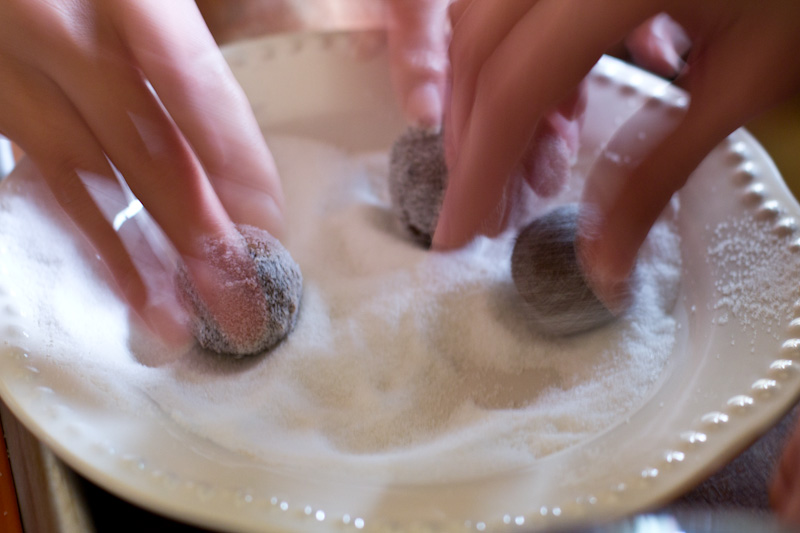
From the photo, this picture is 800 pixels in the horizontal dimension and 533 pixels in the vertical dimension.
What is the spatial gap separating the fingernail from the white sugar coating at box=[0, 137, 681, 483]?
5 cm

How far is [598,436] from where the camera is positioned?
0.27m

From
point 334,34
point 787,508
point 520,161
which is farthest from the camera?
point 334,34

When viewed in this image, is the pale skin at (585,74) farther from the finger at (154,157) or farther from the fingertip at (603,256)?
the finger at (154,157)

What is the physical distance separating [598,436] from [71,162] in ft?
0.84

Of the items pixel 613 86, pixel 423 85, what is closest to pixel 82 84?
pixel 423 85

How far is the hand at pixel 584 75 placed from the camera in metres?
0.24

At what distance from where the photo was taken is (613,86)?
14.9 inches

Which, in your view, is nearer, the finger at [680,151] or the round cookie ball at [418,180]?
the finger at [680,151]

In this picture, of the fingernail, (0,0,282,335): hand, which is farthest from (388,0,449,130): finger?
(0,0,282,335): hand

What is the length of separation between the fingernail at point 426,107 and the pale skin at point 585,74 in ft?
0.09

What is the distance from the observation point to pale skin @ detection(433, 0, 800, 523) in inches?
9.3

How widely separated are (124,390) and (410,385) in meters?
0.13

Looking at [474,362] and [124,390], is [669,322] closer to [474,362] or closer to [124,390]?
[474,362]

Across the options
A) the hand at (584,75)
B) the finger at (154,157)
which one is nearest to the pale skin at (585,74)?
the hand at (584,75)
